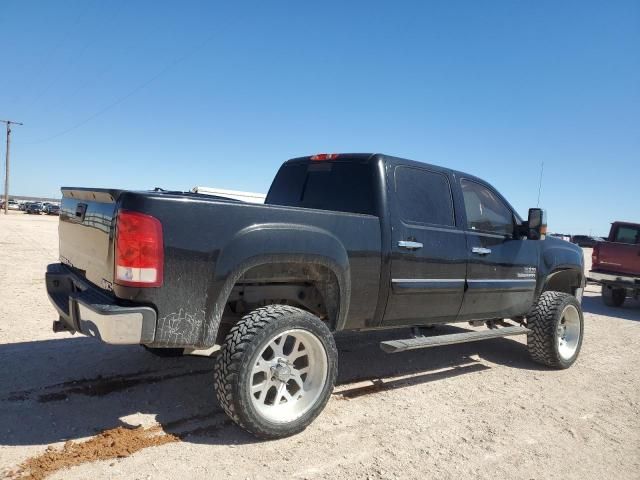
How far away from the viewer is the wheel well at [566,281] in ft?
19.8


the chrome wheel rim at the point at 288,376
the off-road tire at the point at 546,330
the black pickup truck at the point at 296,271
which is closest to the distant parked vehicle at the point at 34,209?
the black pickup truck at the point at 296,271

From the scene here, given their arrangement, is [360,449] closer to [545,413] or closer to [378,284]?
[378,284]

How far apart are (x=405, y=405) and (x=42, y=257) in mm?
11797

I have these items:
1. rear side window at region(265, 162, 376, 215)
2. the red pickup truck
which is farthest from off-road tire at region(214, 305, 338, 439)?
the red pickup truck

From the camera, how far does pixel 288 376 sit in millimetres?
3262

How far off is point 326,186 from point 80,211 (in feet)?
6.81

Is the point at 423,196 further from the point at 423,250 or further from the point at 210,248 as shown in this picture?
the point at 210,248

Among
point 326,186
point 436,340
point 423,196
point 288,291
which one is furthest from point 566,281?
point 288,291

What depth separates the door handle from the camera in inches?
154

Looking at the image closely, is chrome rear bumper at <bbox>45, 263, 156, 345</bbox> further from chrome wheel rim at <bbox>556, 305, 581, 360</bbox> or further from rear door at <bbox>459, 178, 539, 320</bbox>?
chrome wheel rim at <bbox>556, 305, 581, 360</bbox>

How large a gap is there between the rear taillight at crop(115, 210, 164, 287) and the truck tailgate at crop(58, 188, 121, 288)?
0.49 ft

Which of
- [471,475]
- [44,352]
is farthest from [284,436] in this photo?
[44,352]

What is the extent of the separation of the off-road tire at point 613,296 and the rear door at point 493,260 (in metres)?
7.21

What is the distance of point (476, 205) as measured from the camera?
193 inches
